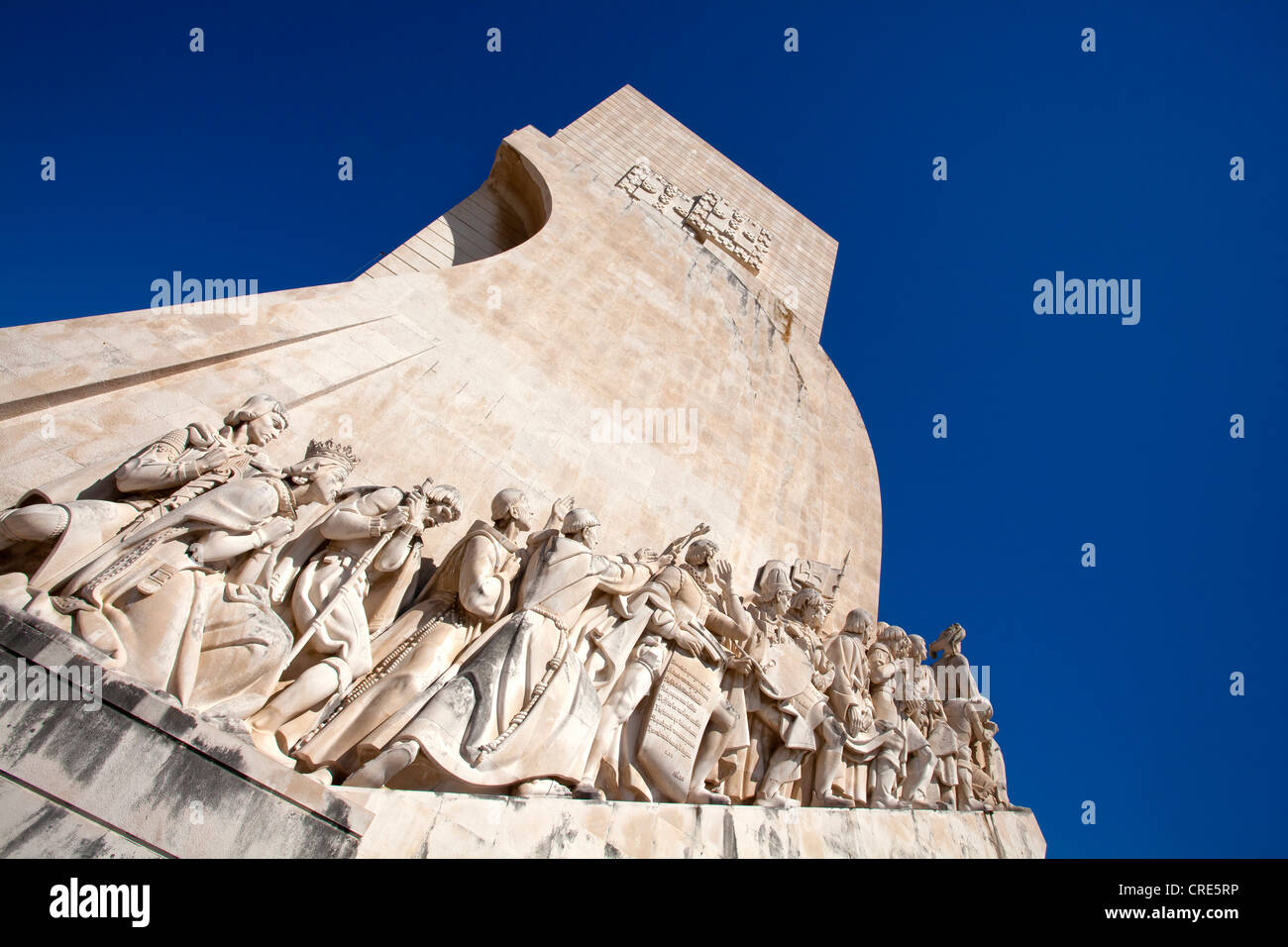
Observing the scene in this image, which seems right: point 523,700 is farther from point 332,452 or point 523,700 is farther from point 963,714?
point 963,714

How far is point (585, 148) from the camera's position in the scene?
9.50 m

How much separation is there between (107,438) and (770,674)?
4.12 metres

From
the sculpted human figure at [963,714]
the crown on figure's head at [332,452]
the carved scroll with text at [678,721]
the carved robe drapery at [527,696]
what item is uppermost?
the crown on figure's head at [332,452]

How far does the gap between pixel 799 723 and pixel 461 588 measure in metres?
2.37

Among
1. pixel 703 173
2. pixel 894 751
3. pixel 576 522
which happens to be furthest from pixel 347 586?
pixel 703 173

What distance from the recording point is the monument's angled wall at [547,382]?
179 inches

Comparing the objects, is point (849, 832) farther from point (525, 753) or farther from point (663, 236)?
point (663, 236)

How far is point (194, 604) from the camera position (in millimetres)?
3416

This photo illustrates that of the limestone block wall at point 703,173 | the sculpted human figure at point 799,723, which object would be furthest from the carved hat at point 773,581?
the limestone block wall at point 703,173

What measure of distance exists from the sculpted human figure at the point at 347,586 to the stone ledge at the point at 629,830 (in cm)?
57

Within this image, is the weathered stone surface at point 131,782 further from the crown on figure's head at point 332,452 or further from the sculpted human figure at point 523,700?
the crown on figure's head at point 332,452

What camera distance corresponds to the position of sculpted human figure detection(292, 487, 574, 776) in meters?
3.76

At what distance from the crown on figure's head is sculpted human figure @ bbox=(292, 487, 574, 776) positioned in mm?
768
